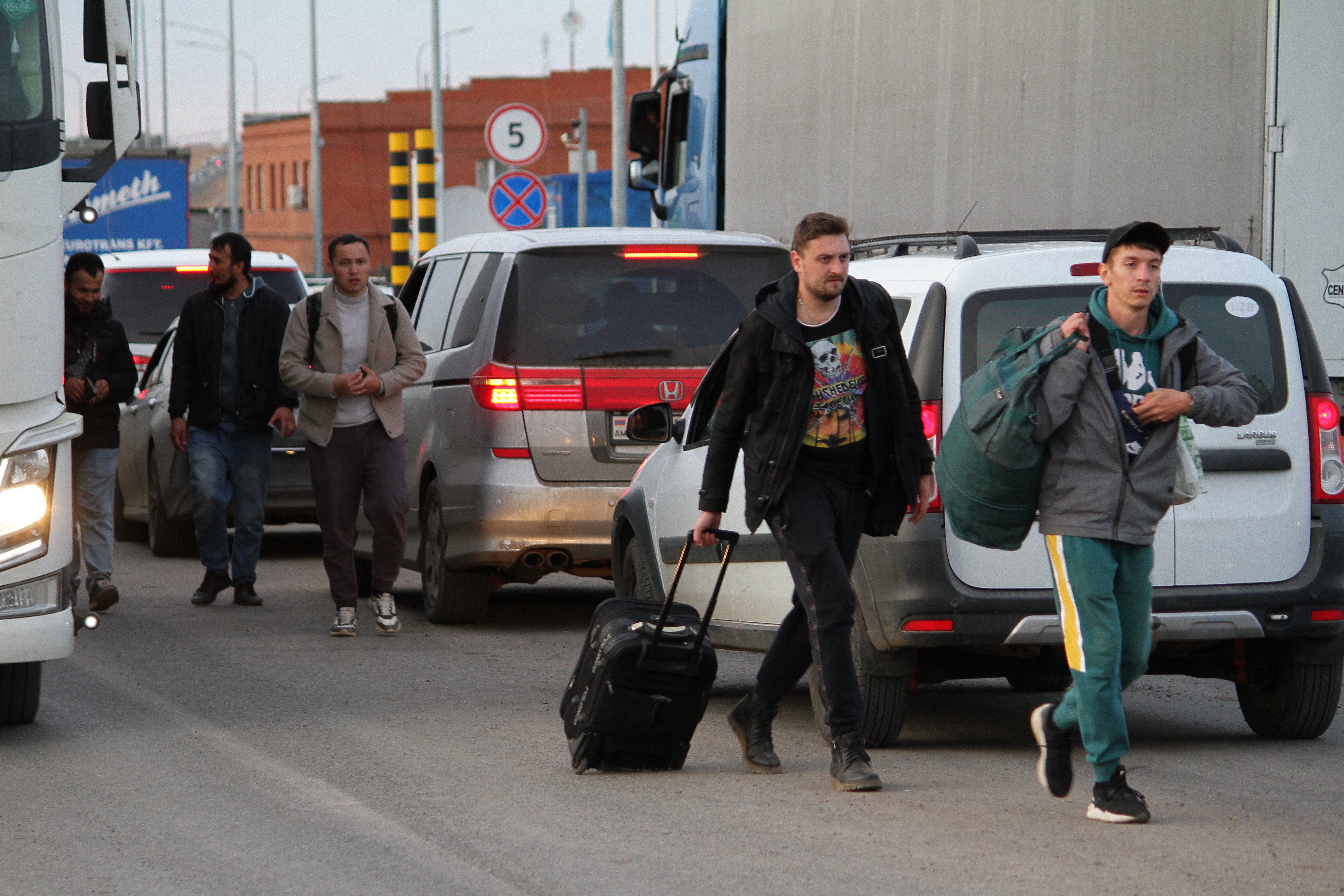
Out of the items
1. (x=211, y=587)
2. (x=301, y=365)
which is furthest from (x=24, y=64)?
(x=211, y=587)

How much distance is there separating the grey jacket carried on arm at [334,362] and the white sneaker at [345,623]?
876mm

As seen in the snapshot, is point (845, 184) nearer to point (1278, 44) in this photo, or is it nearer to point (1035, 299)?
point (1278, 44)

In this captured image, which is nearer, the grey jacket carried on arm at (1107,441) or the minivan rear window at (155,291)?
the grey jacket carried on arm at (1107,441)

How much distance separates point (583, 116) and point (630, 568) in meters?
20.7

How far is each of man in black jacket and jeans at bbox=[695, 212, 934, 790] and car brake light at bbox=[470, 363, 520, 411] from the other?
3.68 metres

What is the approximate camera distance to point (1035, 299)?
6.83 m

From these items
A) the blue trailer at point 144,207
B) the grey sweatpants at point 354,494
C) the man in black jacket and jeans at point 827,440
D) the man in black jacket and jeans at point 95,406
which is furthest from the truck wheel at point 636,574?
the blue trailer at point 144,207

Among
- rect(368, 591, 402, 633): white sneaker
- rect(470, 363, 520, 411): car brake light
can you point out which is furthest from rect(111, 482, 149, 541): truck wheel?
rect(470, 363, 520, 411): car brake light

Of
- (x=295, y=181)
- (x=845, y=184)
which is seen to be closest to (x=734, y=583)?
(x=845, y=184)

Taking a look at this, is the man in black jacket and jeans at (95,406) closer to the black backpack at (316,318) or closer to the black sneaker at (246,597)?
the black sneaker at (246,597)

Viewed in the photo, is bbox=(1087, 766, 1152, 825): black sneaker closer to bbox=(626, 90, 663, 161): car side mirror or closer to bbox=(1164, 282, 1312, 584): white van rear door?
bbox=(1164, 282, 1312, 584): white van rear door

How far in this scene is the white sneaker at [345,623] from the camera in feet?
33.5

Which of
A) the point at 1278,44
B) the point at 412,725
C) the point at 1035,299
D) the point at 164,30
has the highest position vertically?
the point at 164,30

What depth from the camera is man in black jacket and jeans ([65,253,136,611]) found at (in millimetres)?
10773
